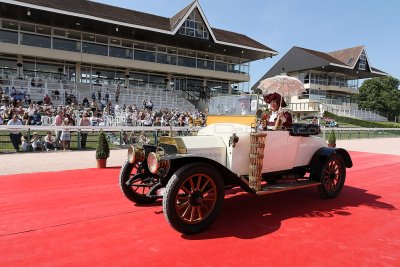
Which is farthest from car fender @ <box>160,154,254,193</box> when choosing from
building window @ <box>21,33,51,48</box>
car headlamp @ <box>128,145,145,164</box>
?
building window @ <box>21,33,51,48</box>

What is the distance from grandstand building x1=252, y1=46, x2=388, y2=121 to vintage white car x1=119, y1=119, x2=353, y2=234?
145 feet

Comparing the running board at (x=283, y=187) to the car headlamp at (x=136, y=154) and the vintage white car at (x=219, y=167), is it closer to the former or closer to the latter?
the vintage white car at (x=219, y=167)

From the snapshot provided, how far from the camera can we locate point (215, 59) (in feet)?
121

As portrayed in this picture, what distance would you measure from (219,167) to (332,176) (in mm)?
2890

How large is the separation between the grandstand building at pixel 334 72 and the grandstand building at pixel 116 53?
16554mm

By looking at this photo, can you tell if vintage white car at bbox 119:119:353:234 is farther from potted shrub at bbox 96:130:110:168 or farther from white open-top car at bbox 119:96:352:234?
potted shrub at bbox 96:130:110:168

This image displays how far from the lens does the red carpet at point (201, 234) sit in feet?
11.6

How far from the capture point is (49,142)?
12328mm

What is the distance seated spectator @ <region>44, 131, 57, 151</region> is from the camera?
40.2ft

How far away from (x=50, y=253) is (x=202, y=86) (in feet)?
104

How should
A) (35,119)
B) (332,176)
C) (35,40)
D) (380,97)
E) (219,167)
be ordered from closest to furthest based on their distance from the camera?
(219,167), (332,176), (35,119), (35,40), (380,97)

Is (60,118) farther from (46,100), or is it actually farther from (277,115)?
(277,115)

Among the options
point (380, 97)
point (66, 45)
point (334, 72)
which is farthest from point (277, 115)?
point (380, 97)

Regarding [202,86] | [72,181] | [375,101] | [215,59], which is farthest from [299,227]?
[375,101]
